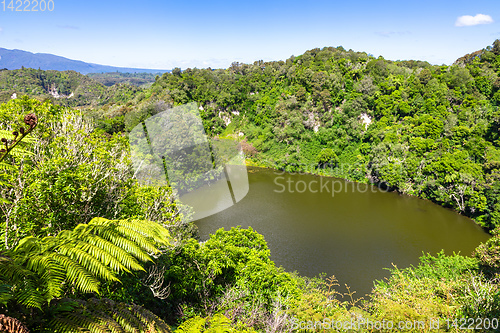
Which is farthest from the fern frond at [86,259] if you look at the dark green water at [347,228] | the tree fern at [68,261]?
the dark green water at [347,228]

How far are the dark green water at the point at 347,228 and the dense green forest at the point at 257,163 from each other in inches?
70.7

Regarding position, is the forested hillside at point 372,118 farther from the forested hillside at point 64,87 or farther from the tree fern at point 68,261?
the forested hillside at point 64,87

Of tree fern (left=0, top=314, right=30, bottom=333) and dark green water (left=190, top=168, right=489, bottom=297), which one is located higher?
tree fern (left=0, top=314, right=30, bottom=333)

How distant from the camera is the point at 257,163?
4325 cm

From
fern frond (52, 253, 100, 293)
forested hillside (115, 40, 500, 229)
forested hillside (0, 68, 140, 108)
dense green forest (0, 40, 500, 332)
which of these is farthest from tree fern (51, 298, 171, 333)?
forested hillside (0, 68, 140, 108)

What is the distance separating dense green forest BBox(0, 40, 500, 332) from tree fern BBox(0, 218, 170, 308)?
0.08 ft

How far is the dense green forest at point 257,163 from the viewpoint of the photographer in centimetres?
428

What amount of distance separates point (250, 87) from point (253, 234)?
46.9 meters

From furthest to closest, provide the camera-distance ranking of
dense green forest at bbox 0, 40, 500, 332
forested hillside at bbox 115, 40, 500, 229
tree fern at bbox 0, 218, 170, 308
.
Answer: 1. forested hillside at bbox 115, 40, 500, 229
2. dense green forest at bbox 0, 40, 500, 332
3. tree fern at bbox 0, 218, 170, 308

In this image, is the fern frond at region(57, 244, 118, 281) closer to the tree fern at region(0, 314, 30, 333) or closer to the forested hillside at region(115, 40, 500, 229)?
the tree fern at region(0, 314, 30, 333)

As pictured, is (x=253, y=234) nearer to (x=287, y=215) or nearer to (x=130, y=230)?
(x=130, y=230)

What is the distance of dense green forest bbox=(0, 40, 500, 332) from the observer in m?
4.28

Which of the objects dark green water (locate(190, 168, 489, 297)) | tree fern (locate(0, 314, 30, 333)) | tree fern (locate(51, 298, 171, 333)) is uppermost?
tree fern (locate(0, 314, 30, 333))

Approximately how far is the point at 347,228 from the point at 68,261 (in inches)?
852
